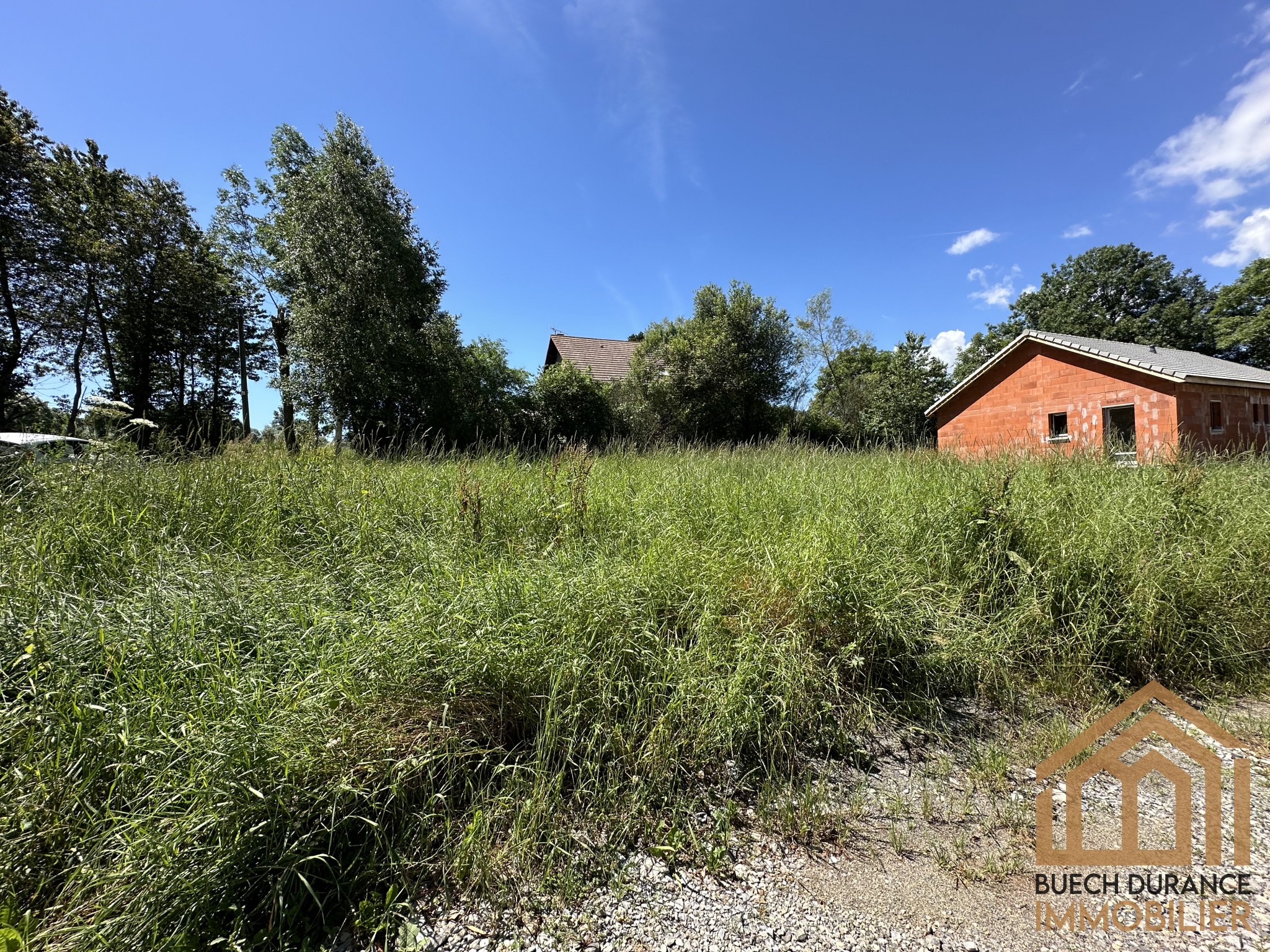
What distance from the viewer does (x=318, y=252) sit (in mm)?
11969

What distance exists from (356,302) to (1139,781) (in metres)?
15.4

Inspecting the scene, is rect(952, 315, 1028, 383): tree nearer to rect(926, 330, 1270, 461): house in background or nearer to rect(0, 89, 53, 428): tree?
rect(926, 330, 1270, 461): house in background

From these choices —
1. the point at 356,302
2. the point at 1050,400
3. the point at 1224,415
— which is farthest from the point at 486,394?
the point at 1224,415

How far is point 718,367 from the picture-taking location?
618 inches

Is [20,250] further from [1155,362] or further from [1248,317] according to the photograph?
[1248,317]

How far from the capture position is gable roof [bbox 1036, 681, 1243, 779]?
7.27 feet

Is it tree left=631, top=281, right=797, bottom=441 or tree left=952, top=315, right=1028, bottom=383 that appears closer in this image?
tree left=631, top=281, right=797, bottom=441

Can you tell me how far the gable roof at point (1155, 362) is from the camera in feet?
36.5

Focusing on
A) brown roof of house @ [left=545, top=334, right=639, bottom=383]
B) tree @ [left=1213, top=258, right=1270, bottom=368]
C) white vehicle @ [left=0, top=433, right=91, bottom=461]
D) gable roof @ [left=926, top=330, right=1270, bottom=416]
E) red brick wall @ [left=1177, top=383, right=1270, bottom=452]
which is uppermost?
tree @ [left=1213, top=258, right=1270, bottom=368]

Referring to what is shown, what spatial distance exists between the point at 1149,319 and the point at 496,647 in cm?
4506

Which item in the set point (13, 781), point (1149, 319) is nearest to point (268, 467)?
point (13, 781)

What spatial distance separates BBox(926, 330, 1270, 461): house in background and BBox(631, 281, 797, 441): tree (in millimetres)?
6547

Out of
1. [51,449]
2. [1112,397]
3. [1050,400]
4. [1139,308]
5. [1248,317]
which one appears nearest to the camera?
[51,449]

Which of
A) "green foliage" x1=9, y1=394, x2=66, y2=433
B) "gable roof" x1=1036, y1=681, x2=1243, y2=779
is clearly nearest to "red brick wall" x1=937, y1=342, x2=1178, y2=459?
"gable roof" x1=1036, y1=681, x2=1243, y2=779
